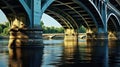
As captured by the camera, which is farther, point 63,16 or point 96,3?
point 63,16

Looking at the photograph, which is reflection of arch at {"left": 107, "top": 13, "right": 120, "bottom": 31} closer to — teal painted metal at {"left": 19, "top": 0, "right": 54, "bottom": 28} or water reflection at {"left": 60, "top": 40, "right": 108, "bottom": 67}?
teal painted metal at {"left": 19, "top": 0, "right": 54, "bottom": 28}

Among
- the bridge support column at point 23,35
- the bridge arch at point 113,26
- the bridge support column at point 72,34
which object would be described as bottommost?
the bridge support column at point 23,35

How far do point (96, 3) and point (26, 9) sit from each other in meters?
31.4

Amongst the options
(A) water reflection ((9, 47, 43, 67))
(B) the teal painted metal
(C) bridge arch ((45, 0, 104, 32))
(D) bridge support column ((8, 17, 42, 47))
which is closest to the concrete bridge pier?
(C) bridge arch ((45, 0, 104, 32))

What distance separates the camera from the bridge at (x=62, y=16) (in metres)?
36.4

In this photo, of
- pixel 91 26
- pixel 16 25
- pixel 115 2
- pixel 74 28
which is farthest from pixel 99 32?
pixel 16 25

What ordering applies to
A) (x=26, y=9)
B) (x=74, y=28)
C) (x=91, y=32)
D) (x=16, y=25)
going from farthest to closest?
(x=74, y=28), (x=91, y=32), (x=16, y=25), (x=26, y=9)

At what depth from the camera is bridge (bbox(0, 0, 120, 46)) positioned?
119 ft

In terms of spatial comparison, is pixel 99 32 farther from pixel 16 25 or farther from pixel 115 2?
pixel 16 25

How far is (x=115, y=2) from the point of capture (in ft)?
314

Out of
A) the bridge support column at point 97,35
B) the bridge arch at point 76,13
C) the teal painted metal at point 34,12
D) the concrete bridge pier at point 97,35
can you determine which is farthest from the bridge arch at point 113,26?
the teal painted metal at point 34,12

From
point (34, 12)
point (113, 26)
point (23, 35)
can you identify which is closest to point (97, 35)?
point (113, 26)

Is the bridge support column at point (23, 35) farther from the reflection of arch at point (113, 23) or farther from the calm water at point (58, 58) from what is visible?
the reflection of arch at point (113, 23)

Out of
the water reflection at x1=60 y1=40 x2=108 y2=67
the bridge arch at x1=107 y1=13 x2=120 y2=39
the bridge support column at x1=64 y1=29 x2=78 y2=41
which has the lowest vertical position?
the water reflection at x1=60 y1=40 x2=108 y2=67
